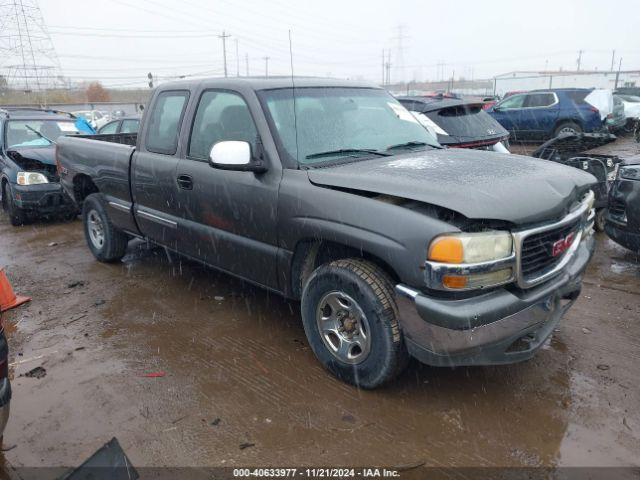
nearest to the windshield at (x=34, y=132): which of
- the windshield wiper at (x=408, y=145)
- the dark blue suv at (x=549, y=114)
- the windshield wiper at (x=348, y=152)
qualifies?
the windshield wiper at (x=348, y=152)

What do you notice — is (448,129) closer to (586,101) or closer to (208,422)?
(208,422)

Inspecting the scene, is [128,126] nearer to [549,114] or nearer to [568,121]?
[549,114]

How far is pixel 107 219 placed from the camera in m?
5.44

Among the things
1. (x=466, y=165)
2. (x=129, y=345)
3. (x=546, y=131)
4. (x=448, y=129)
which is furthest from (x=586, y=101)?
(x=129, y=345)

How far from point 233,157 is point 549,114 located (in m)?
14.1

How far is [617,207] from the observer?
4863 mm

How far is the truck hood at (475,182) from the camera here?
8.66 ft

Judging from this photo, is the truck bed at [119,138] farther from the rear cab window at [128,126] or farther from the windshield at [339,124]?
the rear cab window at [128,126]

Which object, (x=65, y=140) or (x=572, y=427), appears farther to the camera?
(x=65, y=140)

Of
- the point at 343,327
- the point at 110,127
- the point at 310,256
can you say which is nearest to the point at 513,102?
the point at 110,127

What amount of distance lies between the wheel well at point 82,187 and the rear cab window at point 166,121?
4.82 ft

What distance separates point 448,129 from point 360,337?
489 centimetres

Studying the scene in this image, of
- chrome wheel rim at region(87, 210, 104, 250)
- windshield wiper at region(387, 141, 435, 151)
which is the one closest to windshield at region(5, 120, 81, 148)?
chrome wheel rim at region(87, 210, 104, 250)

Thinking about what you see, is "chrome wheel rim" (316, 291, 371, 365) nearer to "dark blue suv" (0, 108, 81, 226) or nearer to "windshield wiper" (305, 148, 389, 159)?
"windshield wiper" (305, 148, 389, 159)
